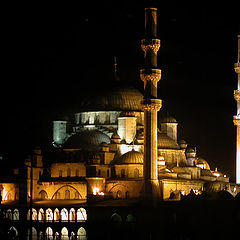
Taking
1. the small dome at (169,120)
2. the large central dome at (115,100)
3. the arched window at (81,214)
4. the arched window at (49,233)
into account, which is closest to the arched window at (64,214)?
the arched window at (81,214)

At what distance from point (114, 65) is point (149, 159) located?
19.3 m

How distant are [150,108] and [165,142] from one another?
1196cm

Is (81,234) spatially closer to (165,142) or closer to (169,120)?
(165,142)

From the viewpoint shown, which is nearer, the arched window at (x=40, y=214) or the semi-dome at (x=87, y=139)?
the arched window at (x=40, y=214)

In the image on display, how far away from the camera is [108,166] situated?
67562mm

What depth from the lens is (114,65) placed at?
7750 cm

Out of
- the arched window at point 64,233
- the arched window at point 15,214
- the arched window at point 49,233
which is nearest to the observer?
the arched window at point 49,233

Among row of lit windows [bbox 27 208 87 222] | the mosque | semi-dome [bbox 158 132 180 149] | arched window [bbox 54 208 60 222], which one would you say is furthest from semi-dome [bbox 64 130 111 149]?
arched window [bbox 54 208 60 222]

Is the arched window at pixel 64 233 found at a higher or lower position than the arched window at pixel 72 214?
lower

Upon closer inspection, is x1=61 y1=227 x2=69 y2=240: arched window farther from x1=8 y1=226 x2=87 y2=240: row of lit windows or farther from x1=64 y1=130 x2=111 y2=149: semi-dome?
x1=64 y1=130 x2=111 y2=149: semi-dome

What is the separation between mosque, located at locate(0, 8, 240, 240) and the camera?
6025cm

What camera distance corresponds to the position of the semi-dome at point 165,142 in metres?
71.4

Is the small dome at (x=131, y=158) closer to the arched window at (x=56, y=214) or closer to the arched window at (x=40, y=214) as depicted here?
the arched window at (x=56, y=214)

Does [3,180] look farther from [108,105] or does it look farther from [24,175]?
[108,105]
